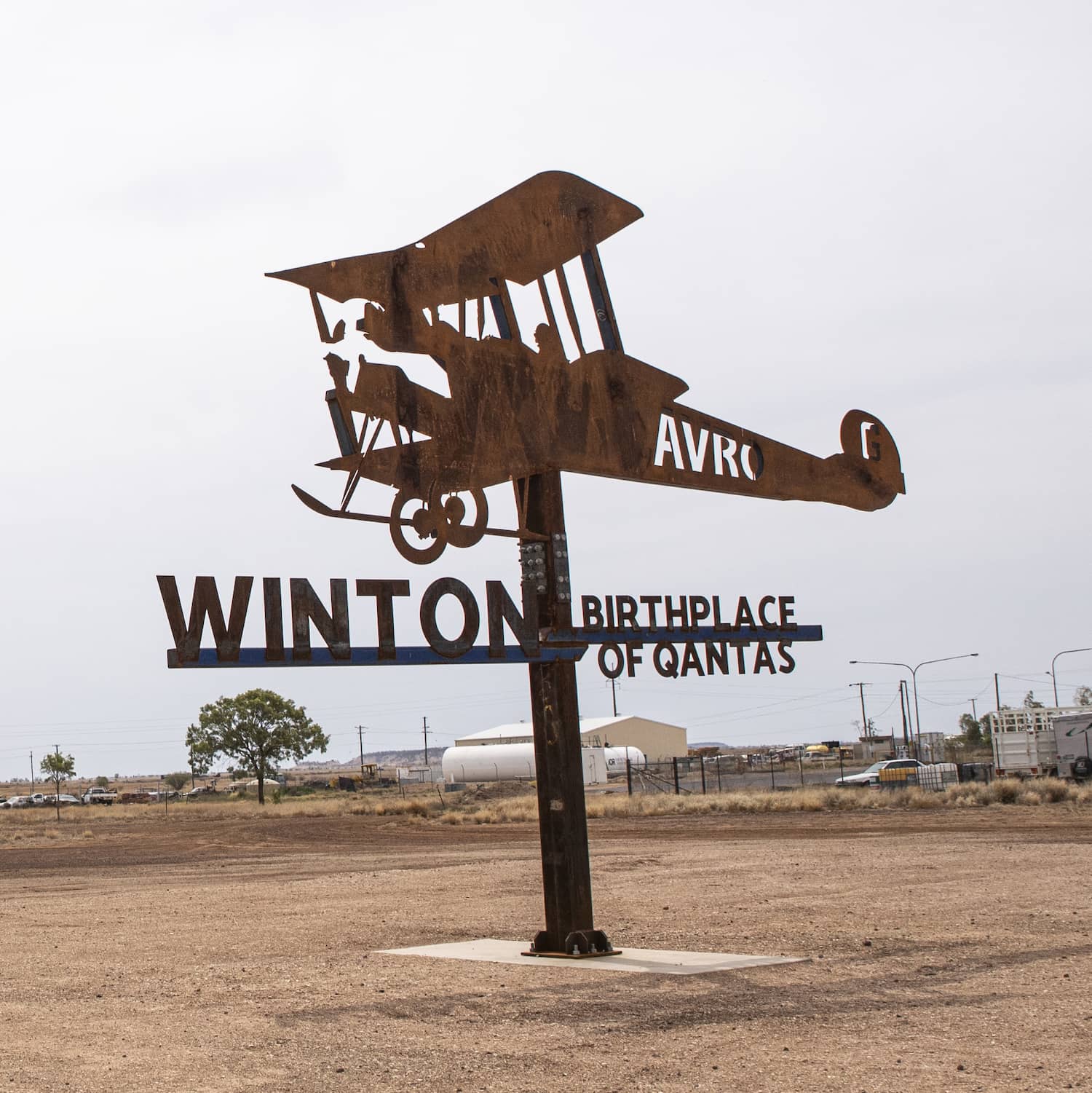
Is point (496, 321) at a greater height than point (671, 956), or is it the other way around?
point (496, 321)

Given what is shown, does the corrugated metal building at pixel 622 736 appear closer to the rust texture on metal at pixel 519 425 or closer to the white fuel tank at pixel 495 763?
the white fuel tank at pixel 495 763

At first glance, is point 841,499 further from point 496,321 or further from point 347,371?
point 347,371

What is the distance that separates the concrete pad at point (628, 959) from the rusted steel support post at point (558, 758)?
20 centimetres

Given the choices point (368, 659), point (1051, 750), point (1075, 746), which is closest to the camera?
point (368, 659)

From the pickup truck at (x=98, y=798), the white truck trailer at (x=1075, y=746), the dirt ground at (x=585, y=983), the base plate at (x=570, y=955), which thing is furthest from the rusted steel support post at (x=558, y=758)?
the pickup truck at (x=98, y=798)

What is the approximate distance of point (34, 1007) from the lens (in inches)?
439

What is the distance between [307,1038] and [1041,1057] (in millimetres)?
4405

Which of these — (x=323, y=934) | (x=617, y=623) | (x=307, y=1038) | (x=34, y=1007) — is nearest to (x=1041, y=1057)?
(x=307, y=1038)

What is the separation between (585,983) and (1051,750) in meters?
44.4

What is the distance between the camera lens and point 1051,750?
51750 millimetres

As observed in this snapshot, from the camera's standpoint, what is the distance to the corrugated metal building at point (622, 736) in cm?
10319

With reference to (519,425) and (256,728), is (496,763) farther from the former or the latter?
(519,425)

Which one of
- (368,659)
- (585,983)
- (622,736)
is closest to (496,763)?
(622,736)

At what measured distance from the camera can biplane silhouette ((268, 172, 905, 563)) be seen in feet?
36.7
